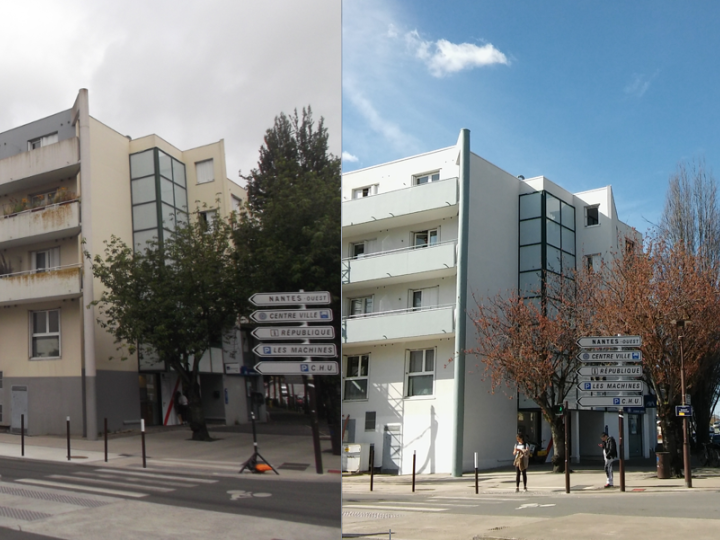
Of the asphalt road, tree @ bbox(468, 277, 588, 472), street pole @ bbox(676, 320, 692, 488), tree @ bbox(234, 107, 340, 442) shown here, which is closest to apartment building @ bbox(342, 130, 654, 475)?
tree @ bbox(468, 277, 588, 472)

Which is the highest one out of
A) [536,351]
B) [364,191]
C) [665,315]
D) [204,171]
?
[364,191]

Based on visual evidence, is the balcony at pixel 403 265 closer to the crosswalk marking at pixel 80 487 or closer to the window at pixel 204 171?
the window at pixel 204 171

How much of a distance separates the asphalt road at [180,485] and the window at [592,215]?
972 inches

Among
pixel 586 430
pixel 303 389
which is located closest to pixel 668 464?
pixel 586 430

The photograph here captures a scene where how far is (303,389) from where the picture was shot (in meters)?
1.81

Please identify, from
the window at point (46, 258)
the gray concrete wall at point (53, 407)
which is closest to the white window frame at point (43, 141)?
the window at point (46, 258)

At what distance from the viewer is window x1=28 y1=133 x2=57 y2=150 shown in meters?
1.74

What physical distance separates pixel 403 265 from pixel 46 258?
18037 mm

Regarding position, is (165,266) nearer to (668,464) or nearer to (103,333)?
(103,333)

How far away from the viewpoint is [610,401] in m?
16.1

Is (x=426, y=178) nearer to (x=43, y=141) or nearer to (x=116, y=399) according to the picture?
(x=43, y=141)

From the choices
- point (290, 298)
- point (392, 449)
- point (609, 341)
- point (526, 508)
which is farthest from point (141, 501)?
point (392, 449)

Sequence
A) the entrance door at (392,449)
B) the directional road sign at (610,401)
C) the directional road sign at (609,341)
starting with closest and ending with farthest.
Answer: the directional road sign at (610,401), the directional road sign at (609,341), the entrance door at (392,449)

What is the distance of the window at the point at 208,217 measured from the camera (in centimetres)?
178
